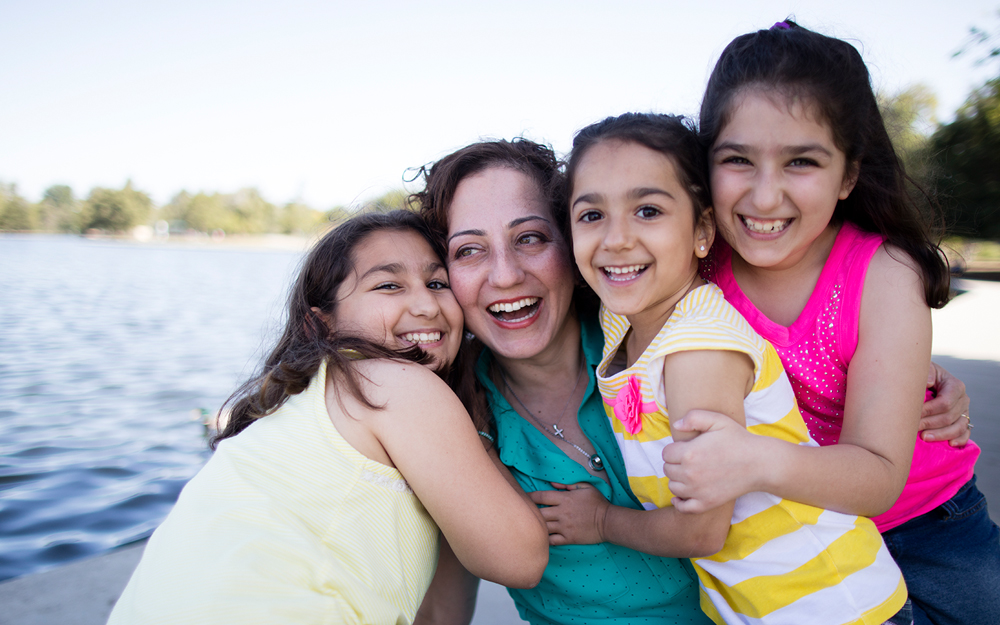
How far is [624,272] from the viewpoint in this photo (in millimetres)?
1767

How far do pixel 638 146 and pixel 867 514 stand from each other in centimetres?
119

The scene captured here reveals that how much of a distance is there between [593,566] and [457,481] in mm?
676

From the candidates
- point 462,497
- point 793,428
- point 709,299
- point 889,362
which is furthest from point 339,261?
point 889,362

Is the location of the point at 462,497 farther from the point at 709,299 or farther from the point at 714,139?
A: the point at 714,139

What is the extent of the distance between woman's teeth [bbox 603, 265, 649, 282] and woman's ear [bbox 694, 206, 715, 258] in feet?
0.73

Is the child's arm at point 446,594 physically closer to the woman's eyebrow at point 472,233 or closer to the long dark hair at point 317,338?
the long dark hair at point 317,338

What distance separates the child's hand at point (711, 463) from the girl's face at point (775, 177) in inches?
24.8

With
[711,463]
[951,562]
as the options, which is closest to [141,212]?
[711,463]

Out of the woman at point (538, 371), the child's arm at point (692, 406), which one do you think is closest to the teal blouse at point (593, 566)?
the woman at point (538, 371)

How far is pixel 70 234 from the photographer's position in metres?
67.4

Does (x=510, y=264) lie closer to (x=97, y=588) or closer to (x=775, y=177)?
(x=775, y=177)

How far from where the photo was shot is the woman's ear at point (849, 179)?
1.78 metres

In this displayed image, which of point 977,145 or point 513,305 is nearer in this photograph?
point 513,305

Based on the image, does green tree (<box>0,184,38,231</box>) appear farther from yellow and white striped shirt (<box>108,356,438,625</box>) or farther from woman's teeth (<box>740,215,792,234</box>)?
woman's teeth (<box>740,215,792,234</box>)
